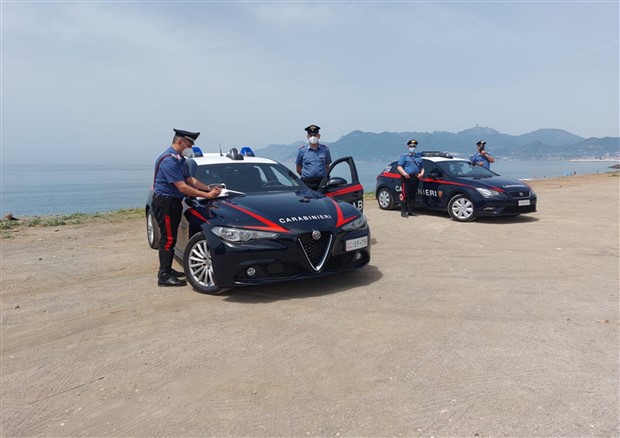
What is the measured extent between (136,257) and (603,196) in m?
13.8

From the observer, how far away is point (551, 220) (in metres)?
10.1

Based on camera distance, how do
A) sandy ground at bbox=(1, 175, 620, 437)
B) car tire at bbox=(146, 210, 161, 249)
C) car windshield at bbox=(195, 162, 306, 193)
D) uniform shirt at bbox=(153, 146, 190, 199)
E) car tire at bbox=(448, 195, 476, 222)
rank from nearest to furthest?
sandy ground at bbox=(1, 175, 620, 437)
uniform shirt at bbox=(153, 146, 190, 199)
car windshield at bbox=(195, 162, 306, 193)
car tire at bbox=(146, 210, 161, 249)
car tire at bbox=(448, 195, 476, 222)

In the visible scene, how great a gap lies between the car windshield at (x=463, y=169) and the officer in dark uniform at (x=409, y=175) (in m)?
0.59

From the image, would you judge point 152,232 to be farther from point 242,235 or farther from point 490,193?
point 490,193

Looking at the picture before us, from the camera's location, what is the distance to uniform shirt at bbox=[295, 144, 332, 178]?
27.3 ft

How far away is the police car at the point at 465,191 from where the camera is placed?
9836mm

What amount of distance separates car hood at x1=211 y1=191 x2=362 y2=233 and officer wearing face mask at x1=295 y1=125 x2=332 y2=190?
251 centimetres

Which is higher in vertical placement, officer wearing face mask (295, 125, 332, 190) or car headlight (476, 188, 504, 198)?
officer wearing face mask (295, 125, 332, 190)

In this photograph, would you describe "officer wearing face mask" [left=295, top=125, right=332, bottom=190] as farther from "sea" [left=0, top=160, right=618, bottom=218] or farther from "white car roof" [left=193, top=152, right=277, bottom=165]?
"sea" [left=0, top=160, right=618, bottom=218]

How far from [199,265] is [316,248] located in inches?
52.4

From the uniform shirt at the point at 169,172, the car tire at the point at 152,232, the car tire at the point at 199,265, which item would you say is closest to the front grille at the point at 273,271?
the car tire at the point at 199,265

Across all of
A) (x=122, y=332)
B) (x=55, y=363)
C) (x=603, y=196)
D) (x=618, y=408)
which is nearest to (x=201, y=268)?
(x=122, y=332)

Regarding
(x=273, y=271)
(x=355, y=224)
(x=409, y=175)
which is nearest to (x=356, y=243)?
(x=355, y=224)

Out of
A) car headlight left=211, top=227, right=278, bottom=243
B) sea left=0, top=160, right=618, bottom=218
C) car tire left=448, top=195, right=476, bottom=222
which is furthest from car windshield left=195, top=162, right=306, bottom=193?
car tire left=448, top=195, right=476, bottom=222
